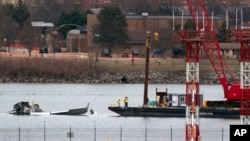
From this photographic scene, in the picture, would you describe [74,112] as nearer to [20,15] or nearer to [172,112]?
[172,112]

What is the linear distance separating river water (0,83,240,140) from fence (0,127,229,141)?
5.87 feet

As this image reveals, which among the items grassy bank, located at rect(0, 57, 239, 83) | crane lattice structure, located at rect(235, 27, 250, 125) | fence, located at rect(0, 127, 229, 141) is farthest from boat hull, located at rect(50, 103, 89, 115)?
grassy bank, located at rect(0, 57, 239, 83)

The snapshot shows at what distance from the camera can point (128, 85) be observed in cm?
15088

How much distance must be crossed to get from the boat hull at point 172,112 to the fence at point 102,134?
9768 millimetres

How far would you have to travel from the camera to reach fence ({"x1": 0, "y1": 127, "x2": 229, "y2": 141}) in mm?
75375

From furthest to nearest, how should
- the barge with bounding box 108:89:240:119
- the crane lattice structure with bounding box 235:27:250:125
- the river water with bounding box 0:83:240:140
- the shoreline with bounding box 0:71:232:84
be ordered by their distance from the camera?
the shoreline with bounding box 0:71:232:84
the barge with bounding box 108:89:240:119
the river water with bounding box 0:83:240:140
the crane lattice structure with bounding box 235:27:250:125

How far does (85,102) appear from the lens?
11850 centimetres

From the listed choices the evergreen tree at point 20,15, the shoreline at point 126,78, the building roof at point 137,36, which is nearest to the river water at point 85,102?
the shoreline at point 126,78

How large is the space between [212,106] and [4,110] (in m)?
17.7

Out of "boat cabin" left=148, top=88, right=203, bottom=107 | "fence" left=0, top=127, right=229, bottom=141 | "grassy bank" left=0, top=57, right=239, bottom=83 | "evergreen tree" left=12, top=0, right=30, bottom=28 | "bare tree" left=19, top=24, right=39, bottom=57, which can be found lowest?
"fence" left=0, top=127, right=229, bottom=141

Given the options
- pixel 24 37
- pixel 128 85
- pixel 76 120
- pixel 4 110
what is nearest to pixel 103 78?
pixel 128 85

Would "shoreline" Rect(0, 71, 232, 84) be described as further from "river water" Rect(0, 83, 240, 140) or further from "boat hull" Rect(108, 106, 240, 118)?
"boat hull" Rect(108, 106, 240, 118)

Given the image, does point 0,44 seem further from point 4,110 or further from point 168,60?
point 4,110

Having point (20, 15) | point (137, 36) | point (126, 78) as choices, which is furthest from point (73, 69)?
point (20, 15)
